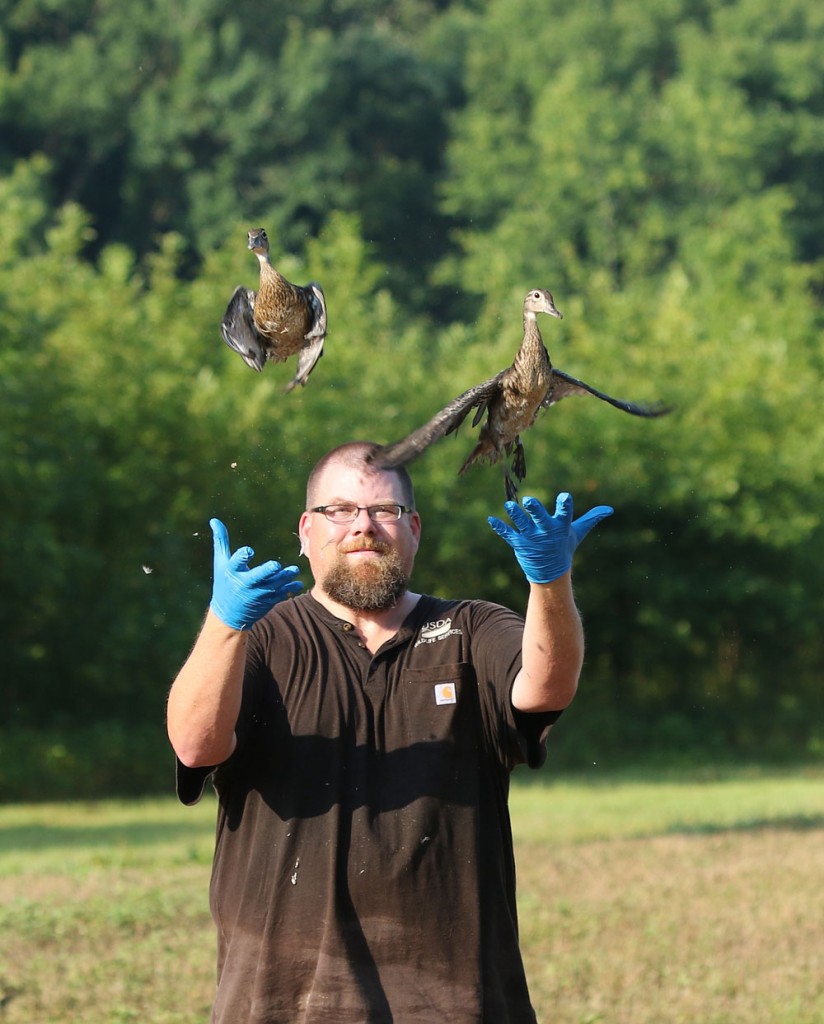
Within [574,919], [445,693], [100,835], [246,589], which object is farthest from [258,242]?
[100,835]

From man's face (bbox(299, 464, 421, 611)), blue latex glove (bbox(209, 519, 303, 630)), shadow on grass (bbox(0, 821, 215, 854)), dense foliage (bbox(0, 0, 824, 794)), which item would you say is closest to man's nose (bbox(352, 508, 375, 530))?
man's face (bbox(299, 464, 421, 611))

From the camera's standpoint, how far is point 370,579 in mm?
4449

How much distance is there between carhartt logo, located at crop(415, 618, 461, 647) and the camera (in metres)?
4.55

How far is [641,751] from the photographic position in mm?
25734

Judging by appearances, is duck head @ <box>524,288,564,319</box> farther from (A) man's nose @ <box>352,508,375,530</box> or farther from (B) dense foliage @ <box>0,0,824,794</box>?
(B) dense foliage @ <box>0,0,824,794</box>

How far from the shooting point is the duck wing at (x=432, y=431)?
394cm

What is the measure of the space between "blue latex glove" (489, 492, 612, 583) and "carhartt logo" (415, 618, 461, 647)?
16.5 inches

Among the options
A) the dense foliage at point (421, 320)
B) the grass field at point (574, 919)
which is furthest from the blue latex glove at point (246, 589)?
the grass field at point (574, 919)

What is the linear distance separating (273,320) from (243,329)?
4.7 inches

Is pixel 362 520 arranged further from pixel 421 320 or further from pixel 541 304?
pixel 421 320

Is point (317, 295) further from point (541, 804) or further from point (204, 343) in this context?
point (204, 343)

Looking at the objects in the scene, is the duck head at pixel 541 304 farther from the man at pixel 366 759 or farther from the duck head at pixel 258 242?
the duck head at pixel 258 242

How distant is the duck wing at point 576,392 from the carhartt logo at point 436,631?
64 cm

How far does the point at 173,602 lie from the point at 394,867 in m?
16.6
